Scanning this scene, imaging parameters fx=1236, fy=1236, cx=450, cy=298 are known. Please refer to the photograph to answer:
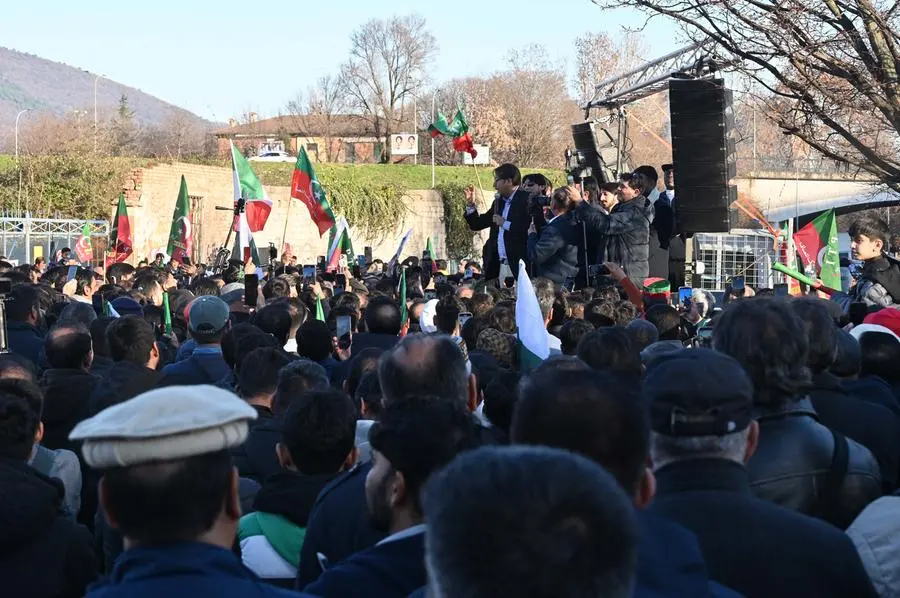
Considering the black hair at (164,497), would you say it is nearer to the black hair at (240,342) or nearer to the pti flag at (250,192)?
the black hair at (240,342)

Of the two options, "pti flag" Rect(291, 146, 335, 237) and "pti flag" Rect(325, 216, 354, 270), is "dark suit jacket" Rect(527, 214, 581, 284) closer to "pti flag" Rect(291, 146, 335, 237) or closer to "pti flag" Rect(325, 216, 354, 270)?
"pti flag" Rect(291, 146, 335, 237)

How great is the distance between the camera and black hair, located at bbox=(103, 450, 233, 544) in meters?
2.31

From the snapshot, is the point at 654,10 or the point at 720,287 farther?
the point at 720,287

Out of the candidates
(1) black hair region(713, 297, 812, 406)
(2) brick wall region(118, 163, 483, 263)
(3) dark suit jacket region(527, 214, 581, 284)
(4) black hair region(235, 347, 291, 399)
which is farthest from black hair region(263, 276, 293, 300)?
(2) brick wall region(118, 163, 483, 263)

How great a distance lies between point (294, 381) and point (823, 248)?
801cm

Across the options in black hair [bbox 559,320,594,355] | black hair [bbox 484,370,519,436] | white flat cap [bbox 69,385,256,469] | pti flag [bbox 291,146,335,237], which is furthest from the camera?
pti flag [bbox 291,146,335,237]

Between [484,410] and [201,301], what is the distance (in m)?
2.85

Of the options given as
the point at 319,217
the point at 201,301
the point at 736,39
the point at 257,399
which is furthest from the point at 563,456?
the point at 319,217

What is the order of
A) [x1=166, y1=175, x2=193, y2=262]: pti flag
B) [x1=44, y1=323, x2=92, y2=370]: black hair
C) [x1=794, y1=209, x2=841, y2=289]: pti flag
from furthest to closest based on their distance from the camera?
[x1=166, y1=175, x2=193, y2=262]: pti flag
[x1=794, y1=209, x2=841, y2=289]: pti flag
[x1=44, y1=323, x2=92, y2=370]: black hair

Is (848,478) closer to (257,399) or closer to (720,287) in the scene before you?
(257,399)

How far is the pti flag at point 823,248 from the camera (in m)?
10.7

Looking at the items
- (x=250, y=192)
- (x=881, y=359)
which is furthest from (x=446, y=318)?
(x=250, y=192)

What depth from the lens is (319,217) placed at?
51.8 feet

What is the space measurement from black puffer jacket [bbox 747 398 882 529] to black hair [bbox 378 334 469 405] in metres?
1.00
